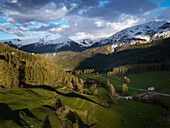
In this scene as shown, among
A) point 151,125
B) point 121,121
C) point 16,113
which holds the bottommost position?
point 151,125

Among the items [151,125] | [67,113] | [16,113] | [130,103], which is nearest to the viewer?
[16,113]

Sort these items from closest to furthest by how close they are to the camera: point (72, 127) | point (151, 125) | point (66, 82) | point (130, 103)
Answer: point (72, 127) → point (151, 125) → point (130, 103) → point (66, 82)

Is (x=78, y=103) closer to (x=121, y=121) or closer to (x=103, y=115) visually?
(x=103, y=115)

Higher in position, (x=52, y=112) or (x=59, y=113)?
(x=52, y=112)

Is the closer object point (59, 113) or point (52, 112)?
point (52, 112)

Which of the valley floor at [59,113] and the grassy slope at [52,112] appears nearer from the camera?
the valley floor at [59,113]

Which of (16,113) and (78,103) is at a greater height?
(16,113)

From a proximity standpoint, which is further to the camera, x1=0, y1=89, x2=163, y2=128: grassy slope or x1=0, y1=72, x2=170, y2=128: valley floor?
x1=0, y1=89, x2=163, y2=128: grassy slope

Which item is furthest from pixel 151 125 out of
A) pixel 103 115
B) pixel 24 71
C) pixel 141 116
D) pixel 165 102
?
pixel 24 71
